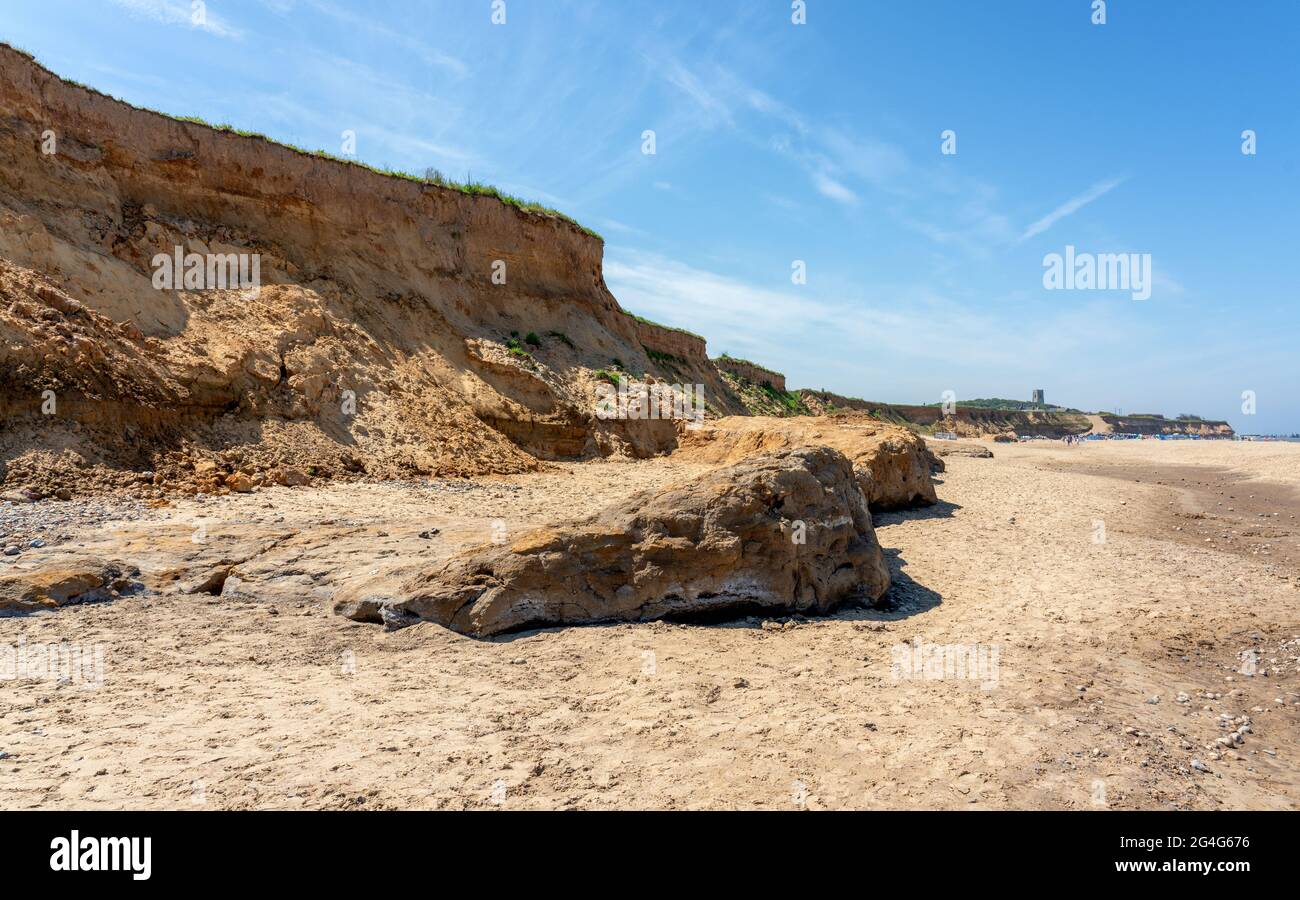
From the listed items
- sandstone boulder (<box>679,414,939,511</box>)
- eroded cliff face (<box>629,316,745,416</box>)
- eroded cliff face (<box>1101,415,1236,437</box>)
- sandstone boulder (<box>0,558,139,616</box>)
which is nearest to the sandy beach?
sandstone boulder (<box>0,558,139,616</box>)

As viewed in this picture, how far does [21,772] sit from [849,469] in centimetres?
741

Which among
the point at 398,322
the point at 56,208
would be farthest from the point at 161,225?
the point at 398,322

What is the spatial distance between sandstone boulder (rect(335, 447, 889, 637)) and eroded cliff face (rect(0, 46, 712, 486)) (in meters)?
8.65

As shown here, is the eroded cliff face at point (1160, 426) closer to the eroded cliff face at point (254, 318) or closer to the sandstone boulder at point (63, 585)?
the eroded cliff face at point (254, 318)

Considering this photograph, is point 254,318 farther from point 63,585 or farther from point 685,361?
point 685,361

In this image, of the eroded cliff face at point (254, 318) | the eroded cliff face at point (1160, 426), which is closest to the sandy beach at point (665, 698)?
the eroded cliff face at point (254, 318)


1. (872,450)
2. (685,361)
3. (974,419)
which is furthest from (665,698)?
(974,419)

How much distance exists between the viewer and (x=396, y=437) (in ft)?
51.4

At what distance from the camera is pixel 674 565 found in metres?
6.36

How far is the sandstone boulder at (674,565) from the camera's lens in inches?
235

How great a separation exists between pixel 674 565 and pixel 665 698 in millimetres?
1919

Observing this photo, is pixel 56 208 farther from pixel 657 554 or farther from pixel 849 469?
pixel 849 469

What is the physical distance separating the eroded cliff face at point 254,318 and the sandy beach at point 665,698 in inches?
196

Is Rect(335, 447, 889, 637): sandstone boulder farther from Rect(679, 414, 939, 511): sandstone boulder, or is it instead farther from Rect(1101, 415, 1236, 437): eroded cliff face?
Rect(1101, 415, 1236, 437): eroded cliff face
